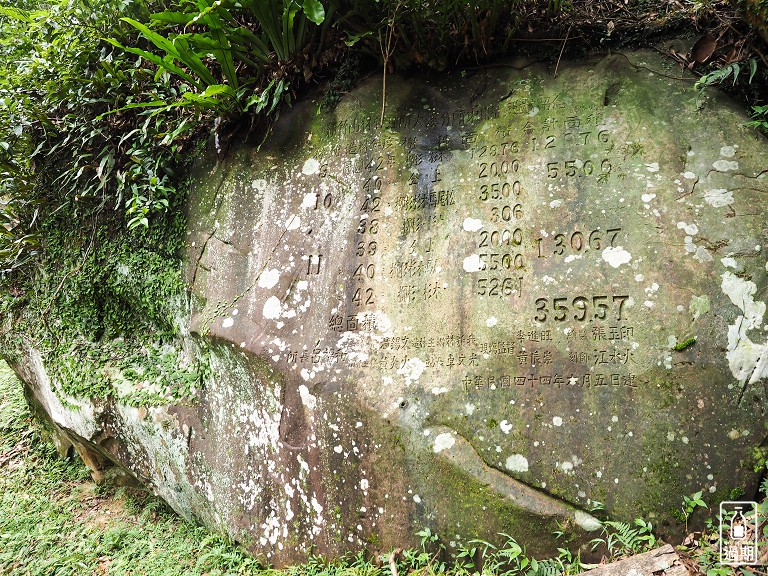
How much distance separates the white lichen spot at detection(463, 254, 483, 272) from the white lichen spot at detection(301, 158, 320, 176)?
1.36 metres

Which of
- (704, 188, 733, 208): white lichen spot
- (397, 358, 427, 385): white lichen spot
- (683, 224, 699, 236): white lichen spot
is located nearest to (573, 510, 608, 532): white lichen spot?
(397, 358, 427, 385): white lichen spot

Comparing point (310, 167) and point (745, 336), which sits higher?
point (310, 167)

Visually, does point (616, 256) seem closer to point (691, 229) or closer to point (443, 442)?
point (691, 229)

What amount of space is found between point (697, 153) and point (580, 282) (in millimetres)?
1000

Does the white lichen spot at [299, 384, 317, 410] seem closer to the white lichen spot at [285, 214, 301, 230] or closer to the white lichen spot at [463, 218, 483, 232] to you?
the white lichen spot at [285, 214, 301, 230]

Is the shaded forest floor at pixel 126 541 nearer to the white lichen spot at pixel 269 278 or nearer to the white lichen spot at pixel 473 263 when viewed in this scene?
the white lichen spot at pixel 473 263

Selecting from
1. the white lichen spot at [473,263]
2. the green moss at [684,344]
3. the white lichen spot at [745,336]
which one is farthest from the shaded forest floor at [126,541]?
the white lichen spot at [473,263]

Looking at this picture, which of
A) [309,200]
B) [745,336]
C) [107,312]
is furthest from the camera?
[107,312]

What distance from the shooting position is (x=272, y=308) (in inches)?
147

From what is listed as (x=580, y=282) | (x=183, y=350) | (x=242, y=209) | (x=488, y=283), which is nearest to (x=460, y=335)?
(x=488, y=283)

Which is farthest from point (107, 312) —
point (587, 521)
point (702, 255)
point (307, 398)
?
point (702, 255)

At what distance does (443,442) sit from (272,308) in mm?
1523

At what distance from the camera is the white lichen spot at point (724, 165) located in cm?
295

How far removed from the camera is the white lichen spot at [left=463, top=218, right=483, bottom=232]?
334cm
